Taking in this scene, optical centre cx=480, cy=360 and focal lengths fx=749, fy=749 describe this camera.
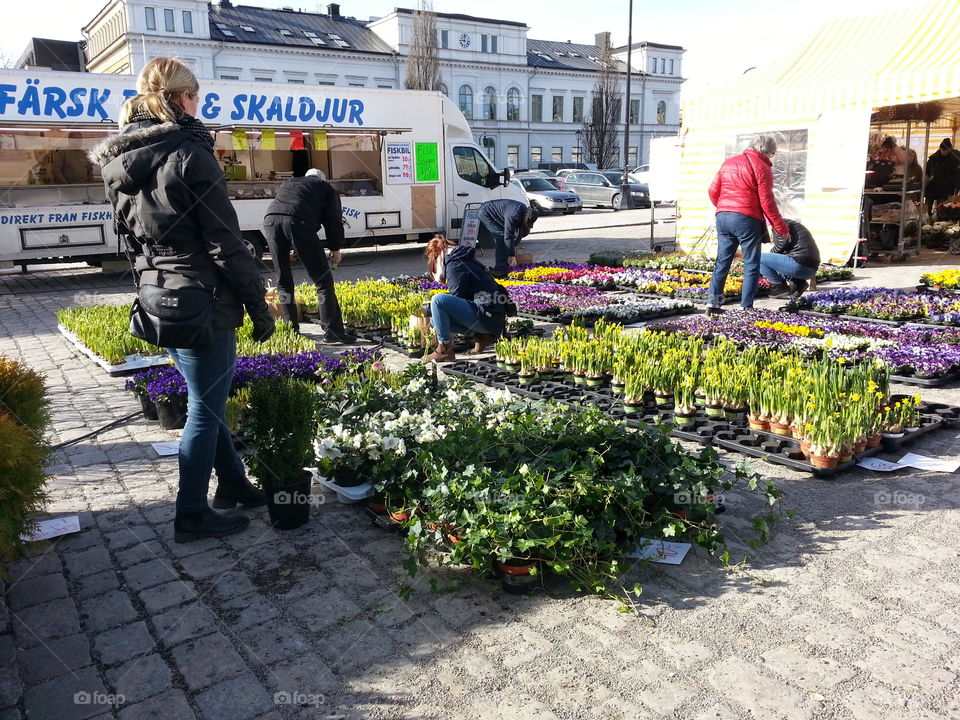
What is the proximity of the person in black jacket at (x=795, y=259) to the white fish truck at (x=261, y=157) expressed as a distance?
27.9ft

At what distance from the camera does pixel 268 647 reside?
10.1ft

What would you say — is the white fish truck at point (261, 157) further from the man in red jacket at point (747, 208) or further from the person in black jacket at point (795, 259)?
the man in red jacket at point (747, 208)

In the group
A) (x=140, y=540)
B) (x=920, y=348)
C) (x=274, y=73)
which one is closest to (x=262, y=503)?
(x=140, y=540)

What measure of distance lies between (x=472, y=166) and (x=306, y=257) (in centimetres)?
1066

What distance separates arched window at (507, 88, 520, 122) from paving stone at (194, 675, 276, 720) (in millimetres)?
65654

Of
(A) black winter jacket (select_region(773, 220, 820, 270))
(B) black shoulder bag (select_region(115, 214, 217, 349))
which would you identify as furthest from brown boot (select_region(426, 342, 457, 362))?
(A) black winter jacket (select_region(773, 220, 820, 270))

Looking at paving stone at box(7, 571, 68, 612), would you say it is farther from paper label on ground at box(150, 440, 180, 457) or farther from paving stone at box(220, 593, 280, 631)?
paper label on ground at box(150, 440, 180, 457)

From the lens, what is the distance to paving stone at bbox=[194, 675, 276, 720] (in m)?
2.71

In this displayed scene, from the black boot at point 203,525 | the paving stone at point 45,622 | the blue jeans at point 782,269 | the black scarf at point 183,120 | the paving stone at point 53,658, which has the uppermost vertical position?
the black scarf at point 183,120

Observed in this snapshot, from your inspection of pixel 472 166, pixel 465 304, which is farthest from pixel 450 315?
pixel 472 166

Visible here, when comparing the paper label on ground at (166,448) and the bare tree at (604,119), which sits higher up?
the bare tree at (604,119)

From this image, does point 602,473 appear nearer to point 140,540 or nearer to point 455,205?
point 140,540

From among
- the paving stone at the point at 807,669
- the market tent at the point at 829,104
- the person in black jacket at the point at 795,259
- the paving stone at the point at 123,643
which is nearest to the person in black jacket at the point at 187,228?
the paving stone at the point at 123,643

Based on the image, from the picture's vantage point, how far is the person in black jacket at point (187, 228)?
349 cm
